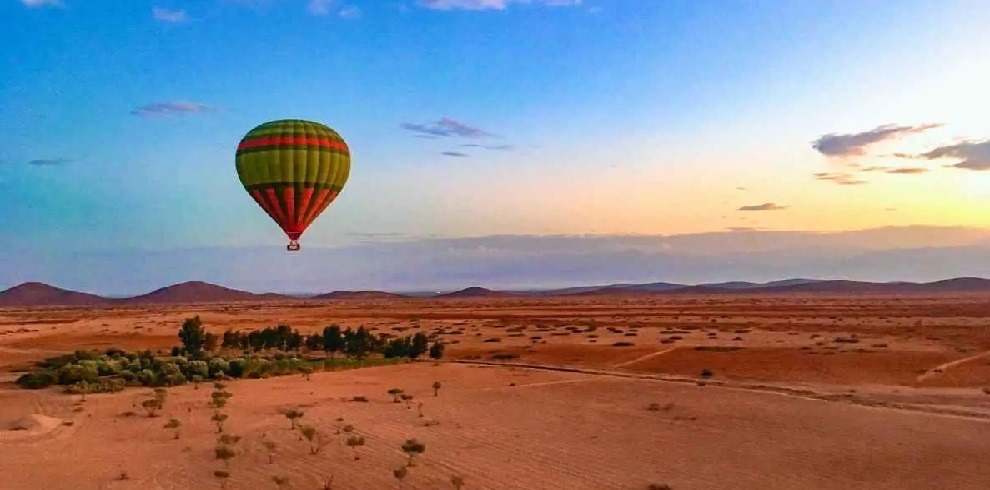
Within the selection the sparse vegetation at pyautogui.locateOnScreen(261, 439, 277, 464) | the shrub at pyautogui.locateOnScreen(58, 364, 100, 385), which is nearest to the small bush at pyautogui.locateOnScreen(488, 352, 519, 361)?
the shrub at pyautogui.locateOnScreen(58, 364, 100, 385)

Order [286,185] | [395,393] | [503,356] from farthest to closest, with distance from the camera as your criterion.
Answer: [503,356] → [286,185] → [395,393]

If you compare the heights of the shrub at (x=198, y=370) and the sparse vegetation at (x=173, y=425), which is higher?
the shrub at (x=198, y=370)

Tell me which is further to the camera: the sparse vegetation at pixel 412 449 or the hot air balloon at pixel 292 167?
the hot air balloon at pixel 292 167

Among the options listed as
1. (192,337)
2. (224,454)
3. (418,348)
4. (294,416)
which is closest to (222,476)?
(224,454)

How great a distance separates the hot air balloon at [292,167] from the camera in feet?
115

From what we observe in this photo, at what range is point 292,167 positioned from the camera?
35.2m

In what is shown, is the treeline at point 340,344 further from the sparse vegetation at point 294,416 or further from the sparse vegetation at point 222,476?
the sparse vegetation at point 222,476

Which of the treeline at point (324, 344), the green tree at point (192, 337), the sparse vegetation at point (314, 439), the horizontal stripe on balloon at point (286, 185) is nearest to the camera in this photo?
the sparse vegetation at point (314, 439)

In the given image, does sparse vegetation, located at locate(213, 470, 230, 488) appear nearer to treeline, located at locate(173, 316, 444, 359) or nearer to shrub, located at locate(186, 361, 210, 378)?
shrub, located at locate(186, 361, 210, 378)

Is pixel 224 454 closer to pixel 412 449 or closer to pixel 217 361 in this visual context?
pixel 412 449

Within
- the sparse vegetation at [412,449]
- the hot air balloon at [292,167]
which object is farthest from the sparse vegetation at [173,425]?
the hot air balloon at [292,167]

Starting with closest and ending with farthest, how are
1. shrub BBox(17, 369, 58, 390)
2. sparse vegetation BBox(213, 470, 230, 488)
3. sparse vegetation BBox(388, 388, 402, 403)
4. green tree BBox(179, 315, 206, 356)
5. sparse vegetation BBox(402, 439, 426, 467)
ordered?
sparse vegetation BBox(213, 470, 230, 488), sparse vegetation BBox(402, 439, 426, 467), sparse vegetation BBox(388, 388, 402, 403), shrub BBox(17, 369, 58, 390), green tree BBox(179, 315, 206, 356)

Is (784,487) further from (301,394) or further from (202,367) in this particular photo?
(202,367)

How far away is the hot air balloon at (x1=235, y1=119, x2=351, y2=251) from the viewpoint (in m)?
35.2
